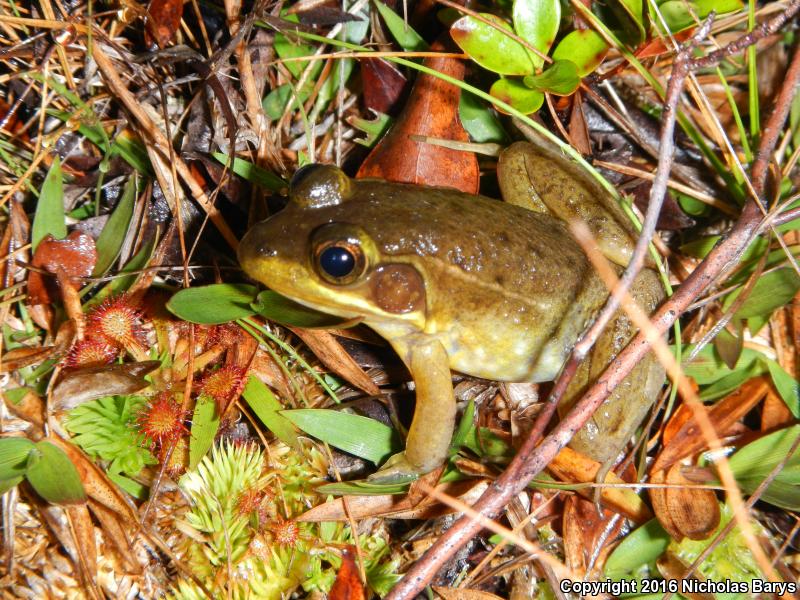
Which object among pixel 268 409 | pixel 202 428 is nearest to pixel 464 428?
pixel 268 409

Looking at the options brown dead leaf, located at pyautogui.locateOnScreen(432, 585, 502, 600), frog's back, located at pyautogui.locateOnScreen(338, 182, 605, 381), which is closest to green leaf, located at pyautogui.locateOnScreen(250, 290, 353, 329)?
frog's back, located at pyautogui.locateOnScreen(338, 182, 605, 381)

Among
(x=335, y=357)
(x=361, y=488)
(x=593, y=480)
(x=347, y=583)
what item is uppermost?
(x=335, y=357)

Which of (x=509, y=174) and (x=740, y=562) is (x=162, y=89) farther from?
(x=740, y=562)

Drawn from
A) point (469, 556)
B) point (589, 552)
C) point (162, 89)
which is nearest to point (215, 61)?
point (162, 89)

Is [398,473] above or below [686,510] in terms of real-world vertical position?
above

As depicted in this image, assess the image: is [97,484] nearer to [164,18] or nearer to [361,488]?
[361,488]

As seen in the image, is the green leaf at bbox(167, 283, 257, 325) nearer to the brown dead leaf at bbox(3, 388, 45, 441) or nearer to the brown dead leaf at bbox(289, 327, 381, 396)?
the brown dead leaf at bbox(289, 327, 381, 396)
